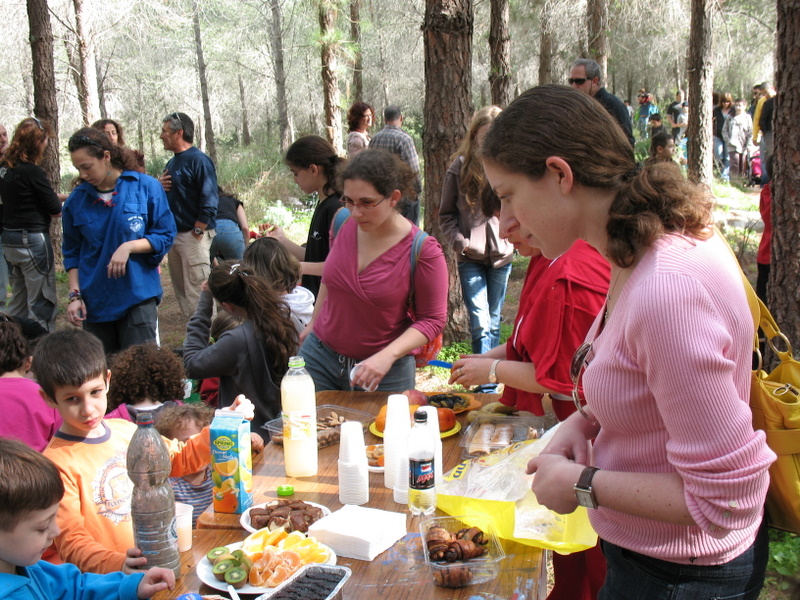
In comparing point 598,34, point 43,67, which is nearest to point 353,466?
point 43,67

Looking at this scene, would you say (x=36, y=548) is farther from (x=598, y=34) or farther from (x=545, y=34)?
(x=545, y=34)

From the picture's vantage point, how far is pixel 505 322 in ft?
24.7

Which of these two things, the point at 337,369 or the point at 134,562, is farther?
the point at 337,369

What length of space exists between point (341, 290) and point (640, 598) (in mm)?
2054

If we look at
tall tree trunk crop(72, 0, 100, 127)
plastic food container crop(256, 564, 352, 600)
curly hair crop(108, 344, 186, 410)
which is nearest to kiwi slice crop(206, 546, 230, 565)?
plastic food container crop(256, 564, 352, 600)

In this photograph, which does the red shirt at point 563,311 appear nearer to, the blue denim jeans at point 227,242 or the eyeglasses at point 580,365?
the eyeglasses at point 580,365

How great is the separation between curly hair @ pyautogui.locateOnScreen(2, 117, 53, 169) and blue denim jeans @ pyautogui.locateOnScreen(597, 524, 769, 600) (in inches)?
229

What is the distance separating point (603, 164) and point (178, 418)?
2.11 meters

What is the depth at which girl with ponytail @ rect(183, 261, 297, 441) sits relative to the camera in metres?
3.08

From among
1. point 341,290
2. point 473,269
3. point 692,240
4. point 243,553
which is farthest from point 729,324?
point 473,269

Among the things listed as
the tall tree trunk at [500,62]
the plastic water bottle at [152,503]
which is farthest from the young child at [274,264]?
the tall tree trunk at [500,62]

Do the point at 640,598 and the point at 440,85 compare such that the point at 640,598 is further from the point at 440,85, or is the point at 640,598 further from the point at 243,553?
the point at 440,85

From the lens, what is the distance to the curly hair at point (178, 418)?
111 inches

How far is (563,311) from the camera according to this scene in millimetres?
2246
